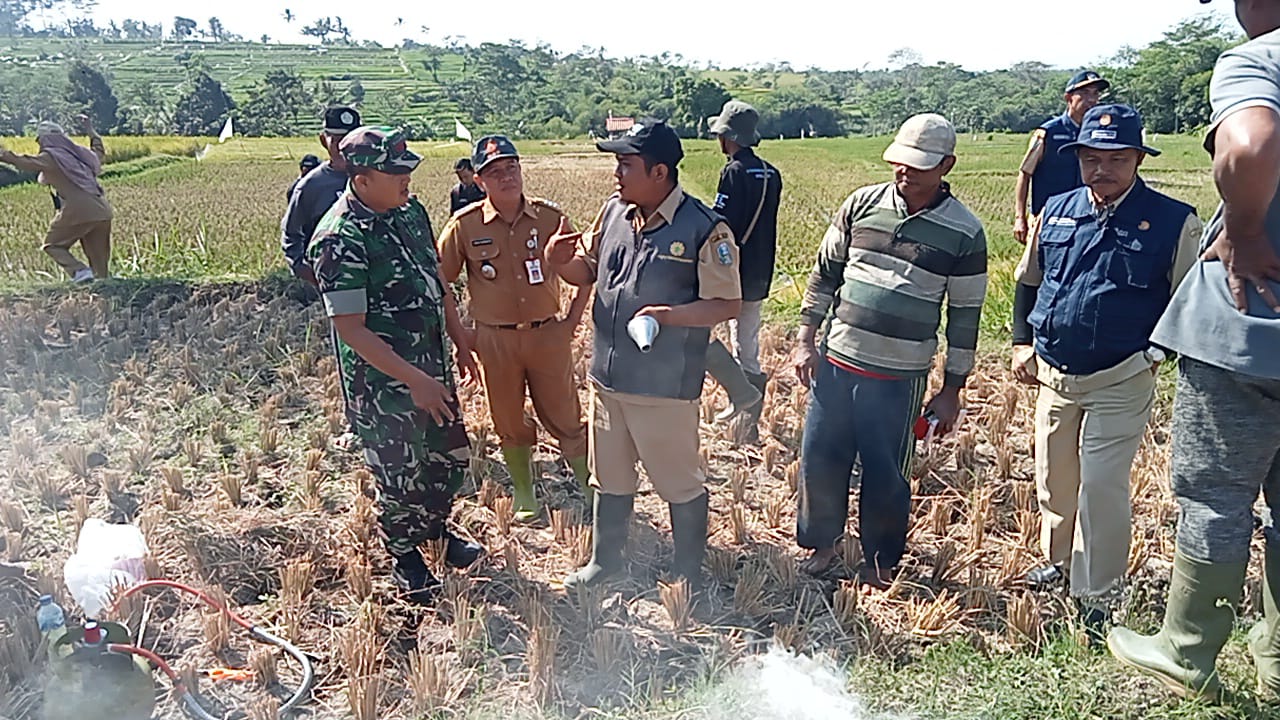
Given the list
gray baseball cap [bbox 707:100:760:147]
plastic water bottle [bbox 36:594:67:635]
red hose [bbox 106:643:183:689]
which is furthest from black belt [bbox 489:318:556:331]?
plastic water bottle [bbox 36:594:67:635]

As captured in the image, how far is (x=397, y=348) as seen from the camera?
3.33m

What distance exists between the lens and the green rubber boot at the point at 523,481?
4207mm

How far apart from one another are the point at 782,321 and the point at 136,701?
17.6ft

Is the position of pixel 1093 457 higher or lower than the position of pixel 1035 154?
lower

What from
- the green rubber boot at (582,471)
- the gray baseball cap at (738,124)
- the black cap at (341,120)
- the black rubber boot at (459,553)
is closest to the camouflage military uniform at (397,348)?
the black rubber boot at (459,553)

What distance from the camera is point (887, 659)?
10.0 ft

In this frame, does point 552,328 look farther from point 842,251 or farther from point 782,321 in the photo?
point 782,321

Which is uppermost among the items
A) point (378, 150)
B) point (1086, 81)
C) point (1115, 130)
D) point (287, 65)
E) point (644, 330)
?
point (287, 65)

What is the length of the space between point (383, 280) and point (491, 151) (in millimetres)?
845

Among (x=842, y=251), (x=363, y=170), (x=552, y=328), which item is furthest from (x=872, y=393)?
(x=363, y=170)

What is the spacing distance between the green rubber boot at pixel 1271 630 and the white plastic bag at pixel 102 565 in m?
3.65

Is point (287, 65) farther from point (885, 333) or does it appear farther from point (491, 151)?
point (885, 333)

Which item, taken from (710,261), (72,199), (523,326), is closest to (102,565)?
(523,326)

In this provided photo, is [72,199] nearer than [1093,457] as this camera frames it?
No
